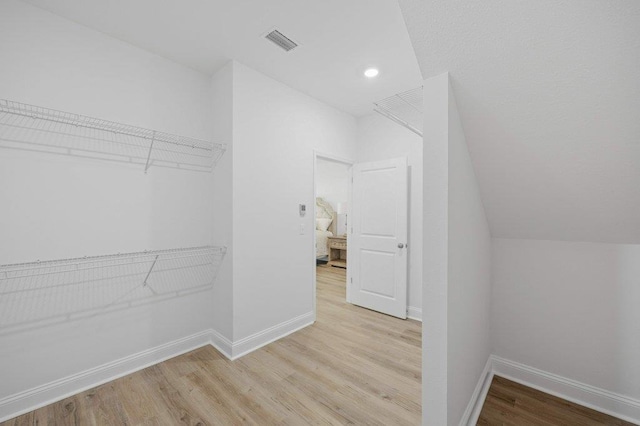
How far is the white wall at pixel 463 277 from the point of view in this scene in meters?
1.32

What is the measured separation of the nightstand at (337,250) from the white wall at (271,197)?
10.4 feet

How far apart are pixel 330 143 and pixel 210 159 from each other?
1.50 meters

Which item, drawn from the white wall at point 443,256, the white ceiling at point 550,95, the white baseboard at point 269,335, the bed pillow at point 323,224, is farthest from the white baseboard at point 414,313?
the bed pillow at point 323,224

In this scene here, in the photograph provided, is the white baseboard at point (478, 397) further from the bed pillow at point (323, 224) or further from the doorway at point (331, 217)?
the bed pillow at point (323, 224)

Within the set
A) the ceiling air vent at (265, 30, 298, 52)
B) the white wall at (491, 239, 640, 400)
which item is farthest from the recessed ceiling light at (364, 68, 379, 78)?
the white wall at (491, 239, 640, 400)

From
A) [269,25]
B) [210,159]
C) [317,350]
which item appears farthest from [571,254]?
[210,159]

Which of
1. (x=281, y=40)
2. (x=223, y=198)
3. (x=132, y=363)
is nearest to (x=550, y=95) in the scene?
(x=281, y=40)

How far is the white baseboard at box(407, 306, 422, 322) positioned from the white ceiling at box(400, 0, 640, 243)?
6.41 feet

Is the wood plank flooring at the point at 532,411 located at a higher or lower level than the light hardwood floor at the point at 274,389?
higher

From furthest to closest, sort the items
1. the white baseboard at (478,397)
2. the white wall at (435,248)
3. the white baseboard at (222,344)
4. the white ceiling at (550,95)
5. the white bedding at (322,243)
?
the white bedding at (322,243)
the white baseboard at (222,344)
the white baseboard at (478,397)
the white wall at (435,248)
the white ceiling at (550,95)

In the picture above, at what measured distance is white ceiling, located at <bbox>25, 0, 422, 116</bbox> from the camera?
5.84 ft

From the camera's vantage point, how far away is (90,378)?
1989 mm

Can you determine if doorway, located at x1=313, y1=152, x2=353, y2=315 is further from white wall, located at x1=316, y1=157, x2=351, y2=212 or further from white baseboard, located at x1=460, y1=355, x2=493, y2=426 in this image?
white baseboard, located at x1=460, y1=355, x2=493, y2=426

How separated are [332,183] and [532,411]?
613 centimetres
